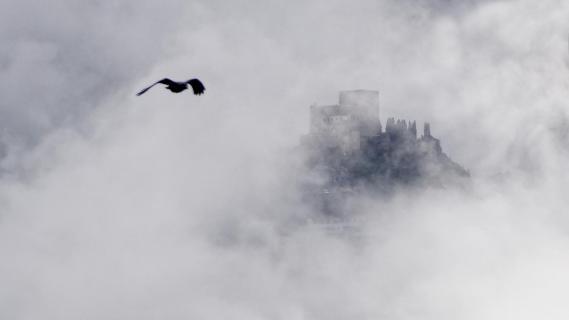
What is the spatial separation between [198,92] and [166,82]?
3059mm

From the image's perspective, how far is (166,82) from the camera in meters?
86.9

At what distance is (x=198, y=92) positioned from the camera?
3327 inches
